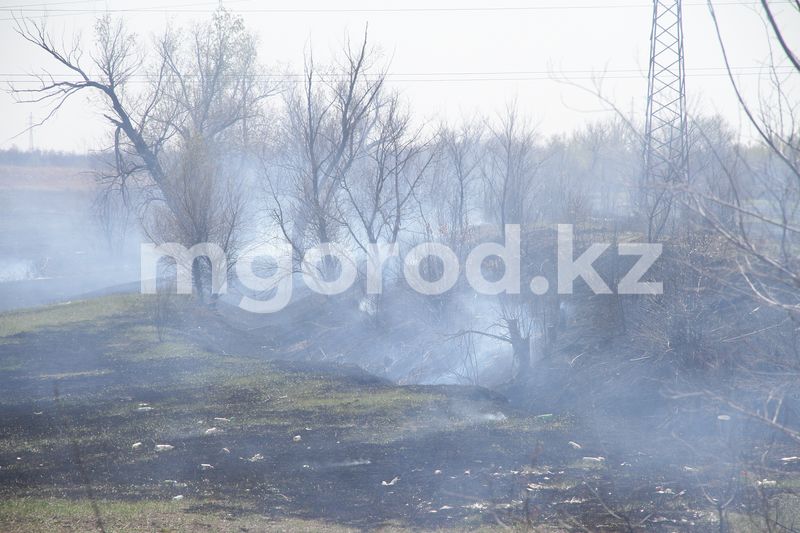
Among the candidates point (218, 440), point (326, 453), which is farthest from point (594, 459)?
point (218, 440)

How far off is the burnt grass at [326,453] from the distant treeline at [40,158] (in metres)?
64.8

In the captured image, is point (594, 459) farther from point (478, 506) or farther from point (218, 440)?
point (218, 440)

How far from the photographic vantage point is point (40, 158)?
258 feet

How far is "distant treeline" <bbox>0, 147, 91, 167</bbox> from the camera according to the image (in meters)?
75.2

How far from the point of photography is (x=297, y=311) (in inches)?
1182

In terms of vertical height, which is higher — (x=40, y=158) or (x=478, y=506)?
(x=40, y=158)

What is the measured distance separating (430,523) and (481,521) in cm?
57

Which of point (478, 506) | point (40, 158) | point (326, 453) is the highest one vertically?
point (40, 158)

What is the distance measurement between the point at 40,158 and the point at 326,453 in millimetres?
78662

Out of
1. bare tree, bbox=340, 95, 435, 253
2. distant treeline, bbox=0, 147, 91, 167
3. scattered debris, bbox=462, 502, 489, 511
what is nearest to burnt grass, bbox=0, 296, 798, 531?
scattered debris, bbox=462, 502, 489, 511

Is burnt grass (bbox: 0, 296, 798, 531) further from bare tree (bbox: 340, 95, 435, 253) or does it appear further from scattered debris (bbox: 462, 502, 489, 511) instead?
bare tree (bbox: 340, 95, 435, 253)

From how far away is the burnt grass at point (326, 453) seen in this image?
8391 mm

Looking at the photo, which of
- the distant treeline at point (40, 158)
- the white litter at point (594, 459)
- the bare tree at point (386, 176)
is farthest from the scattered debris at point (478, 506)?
the distant treeline at point (40, 158)

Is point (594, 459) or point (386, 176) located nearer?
point (594, 459)
